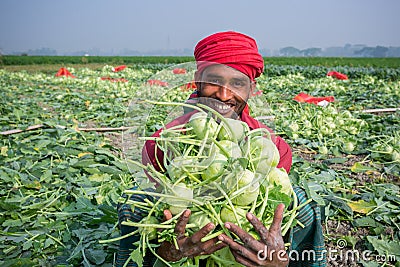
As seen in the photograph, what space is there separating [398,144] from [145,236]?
3737mm

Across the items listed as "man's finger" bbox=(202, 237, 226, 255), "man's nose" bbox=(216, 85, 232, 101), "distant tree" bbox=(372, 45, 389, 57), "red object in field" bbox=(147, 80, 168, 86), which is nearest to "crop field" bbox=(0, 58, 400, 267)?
"red object in field" bbox=(147, 80, 168, 86)

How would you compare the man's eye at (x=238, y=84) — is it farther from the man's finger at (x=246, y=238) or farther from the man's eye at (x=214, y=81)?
the man's finger at (x=246, y=238)

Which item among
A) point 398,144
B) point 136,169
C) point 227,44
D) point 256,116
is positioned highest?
point 227,44

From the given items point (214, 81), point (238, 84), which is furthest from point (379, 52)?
point (214, 81)

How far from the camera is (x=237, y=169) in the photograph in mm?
1221

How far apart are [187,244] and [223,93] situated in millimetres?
604

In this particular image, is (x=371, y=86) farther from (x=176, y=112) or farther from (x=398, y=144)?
(x=176, y=112)

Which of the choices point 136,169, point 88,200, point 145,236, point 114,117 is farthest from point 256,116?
point 114,117

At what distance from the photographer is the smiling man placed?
131cm

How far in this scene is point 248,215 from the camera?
1257 millimetres

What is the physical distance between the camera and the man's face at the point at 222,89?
55.1 inches

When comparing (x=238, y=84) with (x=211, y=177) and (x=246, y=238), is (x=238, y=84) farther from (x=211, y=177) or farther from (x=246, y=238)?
(x=246, y=238)

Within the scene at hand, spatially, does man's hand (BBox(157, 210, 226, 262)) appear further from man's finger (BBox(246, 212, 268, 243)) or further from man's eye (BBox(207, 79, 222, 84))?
man's eye (BBox(207, 79, 222, 84))

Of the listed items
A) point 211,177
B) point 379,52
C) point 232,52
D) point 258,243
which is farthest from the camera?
point 379,52
